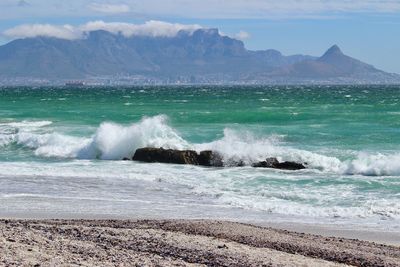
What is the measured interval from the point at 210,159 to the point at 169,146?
236 inches

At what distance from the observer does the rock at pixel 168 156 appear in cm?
2900

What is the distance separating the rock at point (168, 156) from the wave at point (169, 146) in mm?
1133

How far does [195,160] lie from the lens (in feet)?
94.9

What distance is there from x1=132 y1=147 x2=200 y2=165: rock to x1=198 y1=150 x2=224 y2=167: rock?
0.61 ft

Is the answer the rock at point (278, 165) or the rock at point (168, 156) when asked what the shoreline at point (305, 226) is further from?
the rock at point (168, 156)

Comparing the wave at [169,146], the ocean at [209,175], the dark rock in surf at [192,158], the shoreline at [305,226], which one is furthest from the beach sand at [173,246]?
the wave at [169,146]

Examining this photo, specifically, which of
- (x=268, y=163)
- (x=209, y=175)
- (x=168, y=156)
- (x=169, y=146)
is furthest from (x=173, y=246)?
(x=169, y=146)

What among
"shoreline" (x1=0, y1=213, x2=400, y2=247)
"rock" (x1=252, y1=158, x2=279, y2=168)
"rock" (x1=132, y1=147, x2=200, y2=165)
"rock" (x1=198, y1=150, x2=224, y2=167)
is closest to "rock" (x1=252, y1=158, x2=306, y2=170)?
"rock" (x1=252, y1=158, x2=279, y2=168)

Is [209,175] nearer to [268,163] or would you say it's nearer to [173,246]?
[268,163]

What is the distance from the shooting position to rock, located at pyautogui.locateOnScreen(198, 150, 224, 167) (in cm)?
2873

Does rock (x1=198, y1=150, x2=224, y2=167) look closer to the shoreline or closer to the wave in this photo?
the wave

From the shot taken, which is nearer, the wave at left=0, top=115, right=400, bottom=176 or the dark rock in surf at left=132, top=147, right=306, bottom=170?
the wave at left=0, top=115, right=400, bottom=176

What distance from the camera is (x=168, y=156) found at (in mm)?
29531

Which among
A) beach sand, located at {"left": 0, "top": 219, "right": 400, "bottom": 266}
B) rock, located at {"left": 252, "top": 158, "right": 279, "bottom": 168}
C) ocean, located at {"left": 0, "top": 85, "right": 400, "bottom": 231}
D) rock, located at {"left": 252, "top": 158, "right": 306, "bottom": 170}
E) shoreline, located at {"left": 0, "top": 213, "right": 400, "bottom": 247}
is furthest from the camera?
rock, located at {"left": 252, "top": 158, "right": 279, "bottom": 168}
